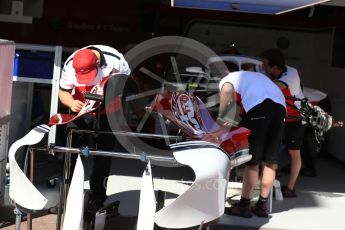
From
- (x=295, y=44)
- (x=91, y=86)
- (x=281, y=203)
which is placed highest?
(x=295, y=44)

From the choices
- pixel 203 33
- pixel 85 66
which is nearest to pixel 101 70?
pixel 85 66

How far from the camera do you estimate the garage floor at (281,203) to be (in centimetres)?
542

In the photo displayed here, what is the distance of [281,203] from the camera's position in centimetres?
637

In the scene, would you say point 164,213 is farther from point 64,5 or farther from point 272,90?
point 64,5

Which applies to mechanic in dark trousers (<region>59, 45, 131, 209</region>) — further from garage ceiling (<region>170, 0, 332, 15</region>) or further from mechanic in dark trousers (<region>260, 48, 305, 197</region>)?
mechanic in dark trousers (<region>260, 48, 305, 197</region>)

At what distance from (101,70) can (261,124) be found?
165 centimetres

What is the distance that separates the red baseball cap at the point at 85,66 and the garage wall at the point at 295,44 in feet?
15.4

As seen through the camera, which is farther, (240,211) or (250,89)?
(240,211)

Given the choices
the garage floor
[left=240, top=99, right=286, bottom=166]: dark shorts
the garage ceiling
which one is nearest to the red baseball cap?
the garage floor

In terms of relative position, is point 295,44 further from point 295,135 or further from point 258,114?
point 258,114

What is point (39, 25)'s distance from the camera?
878 centimetres

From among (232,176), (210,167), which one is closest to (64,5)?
(232,176)

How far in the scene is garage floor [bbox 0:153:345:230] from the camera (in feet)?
17.8

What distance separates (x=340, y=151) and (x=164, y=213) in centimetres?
576
